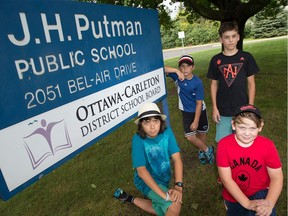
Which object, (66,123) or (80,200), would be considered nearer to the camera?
(66,123)

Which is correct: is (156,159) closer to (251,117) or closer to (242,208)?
(242,208)

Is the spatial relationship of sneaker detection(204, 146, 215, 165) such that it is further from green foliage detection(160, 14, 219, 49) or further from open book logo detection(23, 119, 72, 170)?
green foliage detection(160, 14, 219, 49)

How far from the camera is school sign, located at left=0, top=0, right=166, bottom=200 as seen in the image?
170 centimetres

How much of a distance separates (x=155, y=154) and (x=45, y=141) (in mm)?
1140

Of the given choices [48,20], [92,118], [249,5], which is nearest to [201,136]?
[92,118]

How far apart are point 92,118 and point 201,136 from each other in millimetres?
2318

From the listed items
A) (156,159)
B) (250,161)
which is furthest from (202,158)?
(250,161)

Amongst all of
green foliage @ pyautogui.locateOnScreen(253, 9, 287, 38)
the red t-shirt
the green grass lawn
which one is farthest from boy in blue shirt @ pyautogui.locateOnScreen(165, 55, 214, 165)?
green foliage @ pyautogui.locateOnScreen(253, 9, 287, 38)

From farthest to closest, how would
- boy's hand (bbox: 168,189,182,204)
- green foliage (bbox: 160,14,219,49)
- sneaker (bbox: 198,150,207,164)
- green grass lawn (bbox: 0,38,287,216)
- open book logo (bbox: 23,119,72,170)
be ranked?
green foliage (bbox: 160,14,219,49) → sneaker (bbox: 198,150,207,164) → green grass lawn (bbox: 0,38,287,216) → boy's hand (bbox: 168,189,182,204) → open book logo (bbox: 23,119,72,170)

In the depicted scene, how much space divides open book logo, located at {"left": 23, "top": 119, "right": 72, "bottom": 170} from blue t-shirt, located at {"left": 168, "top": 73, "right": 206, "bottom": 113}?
6.83 feet

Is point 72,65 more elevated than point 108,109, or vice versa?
point 72,65

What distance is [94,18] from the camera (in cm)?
231

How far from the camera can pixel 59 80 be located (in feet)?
6.61

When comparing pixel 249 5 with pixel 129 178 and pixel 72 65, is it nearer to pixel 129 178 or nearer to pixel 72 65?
pixel 129 178
